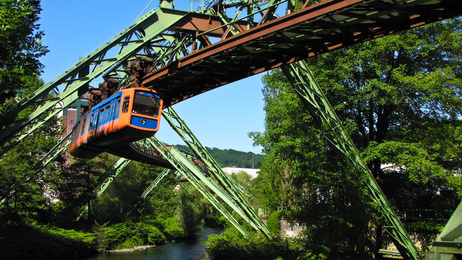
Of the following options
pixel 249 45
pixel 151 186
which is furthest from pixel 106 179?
pixel 249 45

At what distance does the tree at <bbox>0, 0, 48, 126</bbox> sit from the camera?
1329 cm

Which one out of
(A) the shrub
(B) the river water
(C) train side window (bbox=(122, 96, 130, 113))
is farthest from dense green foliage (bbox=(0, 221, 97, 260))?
(A) the shrub

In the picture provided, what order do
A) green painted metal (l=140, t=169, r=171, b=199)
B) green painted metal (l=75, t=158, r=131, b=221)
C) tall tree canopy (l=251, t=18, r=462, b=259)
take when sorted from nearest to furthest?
tall tree canopy (l=251, t=18, r=462, b=259)
green painted metal (l=75, t=158, r=131, b=221)
green painted metal (l=140, t=169, r=171, b=199)

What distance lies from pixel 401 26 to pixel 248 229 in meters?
19.6

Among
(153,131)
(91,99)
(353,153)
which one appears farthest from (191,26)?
(91,99)

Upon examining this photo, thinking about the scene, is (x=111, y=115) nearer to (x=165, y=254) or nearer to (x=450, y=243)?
(x=450, y=243)

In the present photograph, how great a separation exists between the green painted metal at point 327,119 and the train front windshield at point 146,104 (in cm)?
505

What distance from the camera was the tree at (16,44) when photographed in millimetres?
13289

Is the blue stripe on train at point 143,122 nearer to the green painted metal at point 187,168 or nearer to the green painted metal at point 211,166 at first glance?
the green painted metal at point 211,166

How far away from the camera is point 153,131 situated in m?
15.7

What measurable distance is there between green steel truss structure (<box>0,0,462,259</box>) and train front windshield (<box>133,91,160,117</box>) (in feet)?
1.95

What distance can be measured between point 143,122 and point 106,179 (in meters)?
22.3

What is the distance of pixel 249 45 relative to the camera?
11.6 metres

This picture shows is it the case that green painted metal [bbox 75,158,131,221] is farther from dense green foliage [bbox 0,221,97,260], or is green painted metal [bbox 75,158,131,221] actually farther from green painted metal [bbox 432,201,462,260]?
green painted metal [bbox 432,201,462,260]
